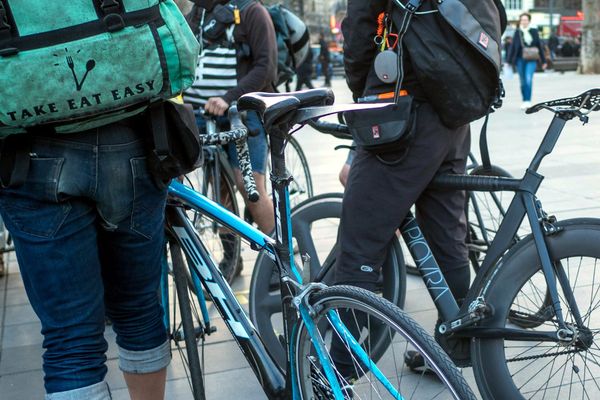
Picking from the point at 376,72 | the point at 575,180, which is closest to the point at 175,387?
the point at 376,72

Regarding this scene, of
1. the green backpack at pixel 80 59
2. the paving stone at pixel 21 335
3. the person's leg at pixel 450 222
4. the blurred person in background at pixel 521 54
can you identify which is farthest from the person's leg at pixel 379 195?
the blurred person in background at pixel 521 54

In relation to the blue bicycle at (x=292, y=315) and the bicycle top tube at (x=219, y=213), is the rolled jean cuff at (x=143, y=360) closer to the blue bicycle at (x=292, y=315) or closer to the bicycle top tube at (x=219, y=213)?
the blue bicycle at (x=292, y=315)

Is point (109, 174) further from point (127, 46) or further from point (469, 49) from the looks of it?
point (469, 49)

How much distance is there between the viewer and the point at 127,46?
6.49 ft

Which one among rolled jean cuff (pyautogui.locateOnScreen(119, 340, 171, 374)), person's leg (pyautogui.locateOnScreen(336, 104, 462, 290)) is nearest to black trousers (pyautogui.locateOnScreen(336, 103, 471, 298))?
person's leg (pyautogui.locateOnScreen(336, 104, 462, 290))

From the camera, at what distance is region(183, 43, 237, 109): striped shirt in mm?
4559

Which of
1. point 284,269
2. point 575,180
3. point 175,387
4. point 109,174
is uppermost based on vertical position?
point 109,174

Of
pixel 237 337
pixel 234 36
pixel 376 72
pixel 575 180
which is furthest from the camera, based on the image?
pixel 575 180

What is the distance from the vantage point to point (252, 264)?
5297mm

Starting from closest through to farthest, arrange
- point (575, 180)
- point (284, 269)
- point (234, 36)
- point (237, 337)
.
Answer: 1. point (284, 269)
2. point (237, 337)
3. point (234, 36)
4. point (575, 180)

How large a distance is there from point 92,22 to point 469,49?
1259 millimetres

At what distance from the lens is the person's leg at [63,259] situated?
204cm

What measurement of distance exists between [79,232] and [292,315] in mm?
626

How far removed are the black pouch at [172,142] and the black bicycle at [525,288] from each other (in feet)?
2.82
